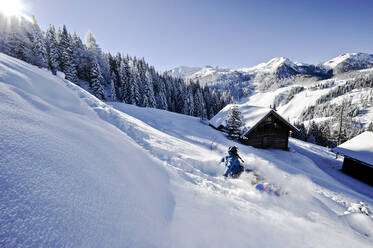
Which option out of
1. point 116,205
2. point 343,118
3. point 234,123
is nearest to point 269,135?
point 234,123

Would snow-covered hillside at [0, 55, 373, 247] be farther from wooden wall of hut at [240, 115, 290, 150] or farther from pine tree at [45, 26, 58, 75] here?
pine tree at [45, 26, 58, 75]

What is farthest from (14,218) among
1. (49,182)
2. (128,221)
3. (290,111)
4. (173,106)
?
(290,111)

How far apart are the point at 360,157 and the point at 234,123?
448 inches

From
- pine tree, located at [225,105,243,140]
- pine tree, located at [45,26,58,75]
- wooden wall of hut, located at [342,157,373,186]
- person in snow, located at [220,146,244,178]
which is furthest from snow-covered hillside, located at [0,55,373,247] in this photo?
pine tree, located at [45,26,58,75]

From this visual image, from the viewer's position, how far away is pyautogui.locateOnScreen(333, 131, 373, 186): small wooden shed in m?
12.3

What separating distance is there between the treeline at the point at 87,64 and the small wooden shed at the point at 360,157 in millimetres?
37513

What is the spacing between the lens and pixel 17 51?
21.3m

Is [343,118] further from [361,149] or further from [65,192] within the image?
[65,192]

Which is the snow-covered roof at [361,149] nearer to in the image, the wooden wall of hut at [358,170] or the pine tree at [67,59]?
the wooden wall of hut at [358,170]

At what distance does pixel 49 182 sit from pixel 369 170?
20840mm

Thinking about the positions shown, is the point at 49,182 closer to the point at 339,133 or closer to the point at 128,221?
the point at 128,221

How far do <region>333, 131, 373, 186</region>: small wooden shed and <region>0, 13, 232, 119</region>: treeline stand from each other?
37513 millimetres

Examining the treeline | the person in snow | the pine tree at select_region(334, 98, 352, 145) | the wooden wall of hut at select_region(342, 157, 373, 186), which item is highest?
the treeline

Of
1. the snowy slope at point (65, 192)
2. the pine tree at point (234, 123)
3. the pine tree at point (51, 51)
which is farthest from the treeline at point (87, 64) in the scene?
the snowy slope at point (65, 192)
